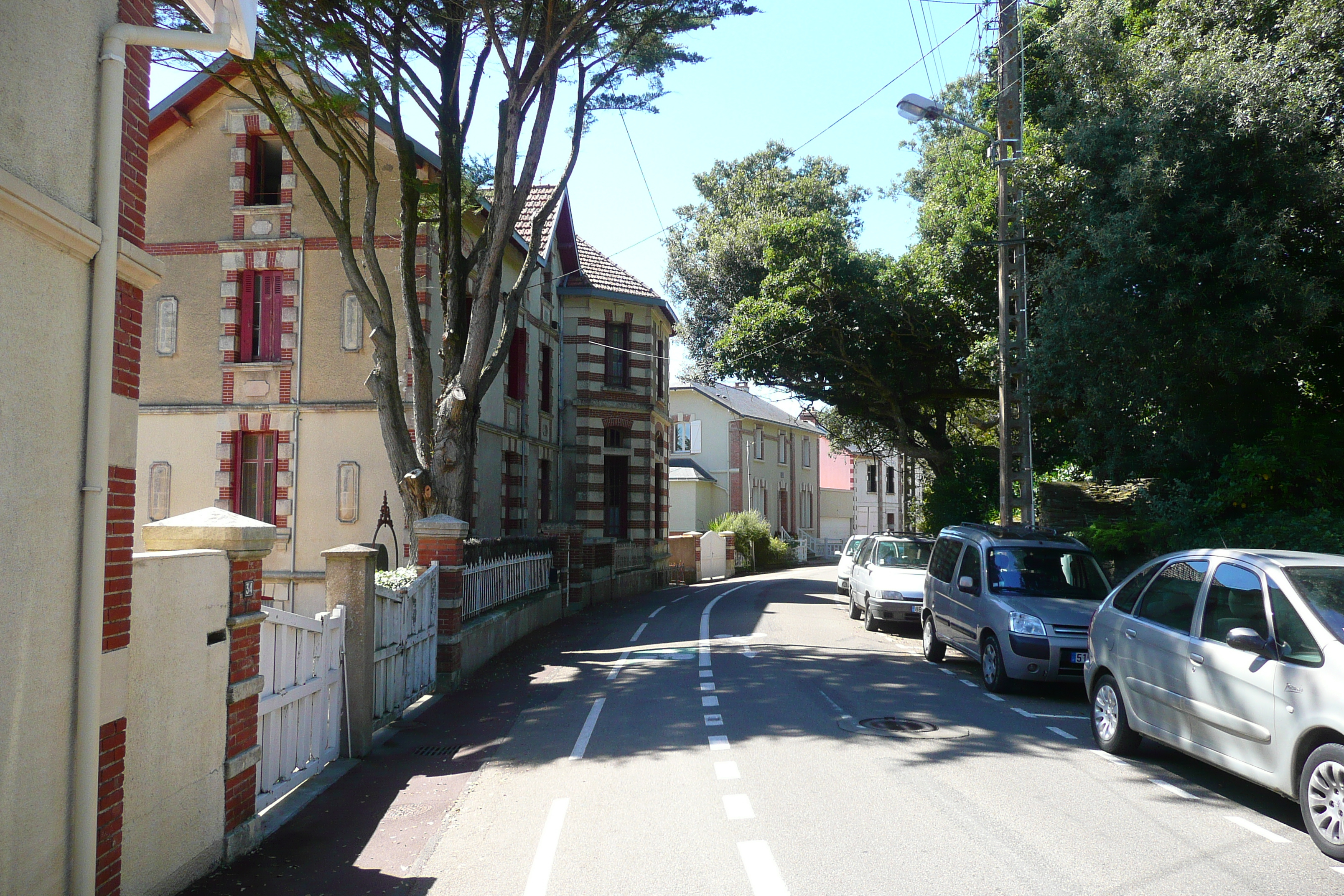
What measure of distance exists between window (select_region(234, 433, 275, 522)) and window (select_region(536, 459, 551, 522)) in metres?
8.37

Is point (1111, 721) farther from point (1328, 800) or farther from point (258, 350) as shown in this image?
point (258, 350)

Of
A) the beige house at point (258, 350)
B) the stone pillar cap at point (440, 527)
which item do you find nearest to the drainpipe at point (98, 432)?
the stone pillar cap at point (440, 527)

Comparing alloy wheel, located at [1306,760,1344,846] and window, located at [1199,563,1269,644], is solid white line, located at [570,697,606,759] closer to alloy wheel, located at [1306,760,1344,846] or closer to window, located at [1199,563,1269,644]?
window, located at [1199,563,1269,644]

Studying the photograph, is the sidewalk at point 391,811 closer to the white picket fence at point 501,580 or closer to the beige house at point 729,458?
the white picket fence at point 501,580

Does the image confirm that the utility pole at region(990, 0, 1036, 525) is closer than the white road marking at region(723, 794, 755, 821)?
No

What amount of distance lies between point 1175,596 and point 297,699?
6824mm

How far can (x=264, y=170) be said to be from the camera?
21688 mm

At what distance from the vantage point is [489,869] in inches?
230

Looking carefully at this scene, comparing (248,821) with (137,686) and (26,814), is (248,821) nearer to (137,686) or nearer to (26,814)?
(137,686)

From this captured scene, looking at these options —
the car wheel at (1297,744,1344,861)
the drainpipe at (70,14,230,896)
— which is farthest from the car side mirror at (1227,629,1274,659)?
the drainpipe at (70,14,230,896)

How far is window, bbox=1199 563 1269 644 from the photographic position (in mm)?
6695

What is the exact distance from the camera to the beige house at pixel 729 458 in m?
47.8

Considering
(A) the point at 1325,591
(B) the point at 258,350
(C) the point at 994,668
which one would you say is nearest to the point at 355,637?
(C) the point at 994,668

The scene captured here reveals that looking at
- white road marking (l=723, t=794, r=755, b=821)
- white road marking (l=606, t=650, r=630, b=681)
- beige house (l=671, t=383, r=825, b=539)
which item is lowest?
white road marking (l=606, t=650, r=630, b=681)
